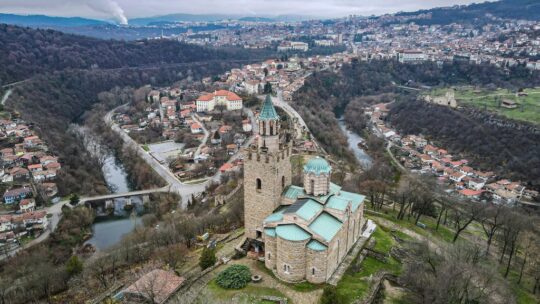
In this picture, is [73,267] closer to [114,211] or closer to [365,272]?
[365,272]

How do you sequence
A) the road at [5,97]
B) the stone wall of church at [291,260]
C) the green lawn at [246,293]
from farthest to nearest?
the road at [5,97], the stone wall of church at [291,260], the green lawn at [246,293]

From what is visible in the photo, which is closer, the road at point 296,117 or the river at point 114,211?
the river at point 114,211

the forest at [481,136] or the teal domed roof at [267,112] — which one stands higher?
the teal domed roof at [267,112]

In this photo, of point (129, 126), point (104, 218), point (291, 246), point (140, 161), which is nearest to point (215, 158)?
point (140, 161)

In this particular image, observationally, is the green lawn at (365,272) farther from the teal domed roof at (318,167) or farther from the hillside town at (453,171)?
the hillside town at (453,171)

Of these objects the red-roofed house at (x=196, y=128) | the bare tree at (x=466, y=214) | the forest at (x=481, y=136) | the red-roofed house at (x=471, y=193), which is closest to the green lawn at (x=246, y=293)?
the bare tree at (x=466, y=214)

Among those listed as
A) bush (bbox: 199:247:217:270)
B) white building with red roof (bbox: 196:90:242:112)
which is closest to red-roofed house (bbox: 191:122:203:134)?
white building with red roof (bbox: 196:90:242:112)

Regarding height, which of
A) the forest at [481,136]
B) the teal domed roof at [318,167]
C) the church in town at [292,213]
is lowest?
the forest at [481,136]

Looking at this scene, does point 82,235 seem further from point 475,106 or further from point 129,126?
point 475,106
